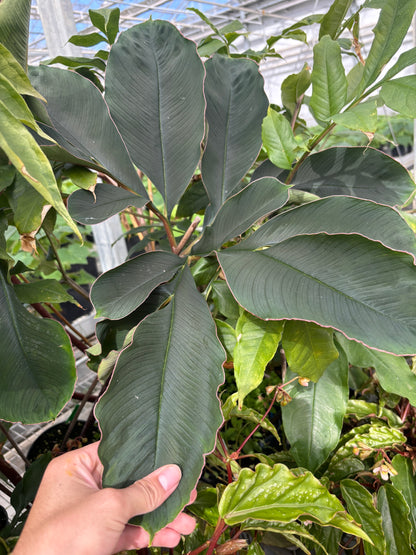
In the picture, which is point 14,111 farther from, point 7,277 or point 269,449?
point 269,449

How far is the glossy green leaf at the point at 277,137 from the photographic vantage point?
616 millimetres

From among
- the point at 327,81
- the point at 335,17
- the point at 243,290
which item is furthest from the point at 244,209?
the point at 335,17

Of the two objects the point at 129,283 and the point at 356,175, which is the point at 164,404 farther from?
the point at 356,175

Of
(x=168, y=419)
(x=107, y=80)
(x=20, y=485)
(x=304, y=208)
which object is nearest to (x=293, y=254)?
(x=304, y=208)

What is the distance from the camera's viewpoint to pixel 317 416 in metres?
0.65

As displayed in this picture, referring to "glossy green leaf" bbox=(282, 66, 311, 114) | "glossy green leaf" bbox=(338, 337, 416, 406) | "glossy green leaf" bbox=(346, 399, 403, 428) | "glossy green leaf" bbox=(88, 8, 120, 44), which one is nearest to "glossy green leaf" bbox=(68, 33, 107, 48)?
"glossy green leaf" bbox=(88, 8, 120, 44)

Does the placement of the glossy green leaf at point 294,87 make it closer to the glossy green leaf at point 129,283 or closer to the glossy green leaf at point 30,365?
the glossy green leaf at point 129,283

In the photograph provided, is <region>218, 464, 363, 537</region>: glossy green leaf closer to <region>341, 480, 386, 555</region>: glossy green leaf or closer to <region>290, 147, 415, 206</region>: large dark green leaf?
<region>341, 480, 386, 555</region>: glossy green leaf

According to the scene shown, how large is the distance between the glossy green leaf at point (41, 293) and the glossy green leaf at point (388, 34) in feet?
1.90

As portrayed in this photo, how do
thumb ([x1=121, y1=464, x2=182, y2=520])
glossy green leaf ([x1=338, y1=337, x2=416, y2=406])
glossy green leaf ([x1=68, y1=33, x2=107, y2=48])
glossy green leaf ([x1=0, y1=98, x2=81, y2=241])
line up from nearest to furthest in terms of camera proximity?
glossy green leaf ([x1=0, y1=98, x2=81, y2=241]) < thumb ([x1=121, y1=464, x2=182, y2=520]) < glossy green leaf ([x1=338, y1=337, x2=416, y2=406]) < glossy green leaf ([x1=68, y1=33, x2=107, y2=48])

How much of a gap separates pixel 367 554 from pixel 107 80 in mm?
845

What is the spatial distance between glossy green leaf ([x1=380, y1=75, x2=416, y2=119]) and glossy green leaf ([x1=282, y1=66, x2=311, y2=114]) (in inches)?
12.1

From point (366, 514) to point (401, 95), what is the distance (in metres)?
0.62

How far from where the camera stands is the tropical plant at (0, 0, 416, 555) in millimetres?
465
